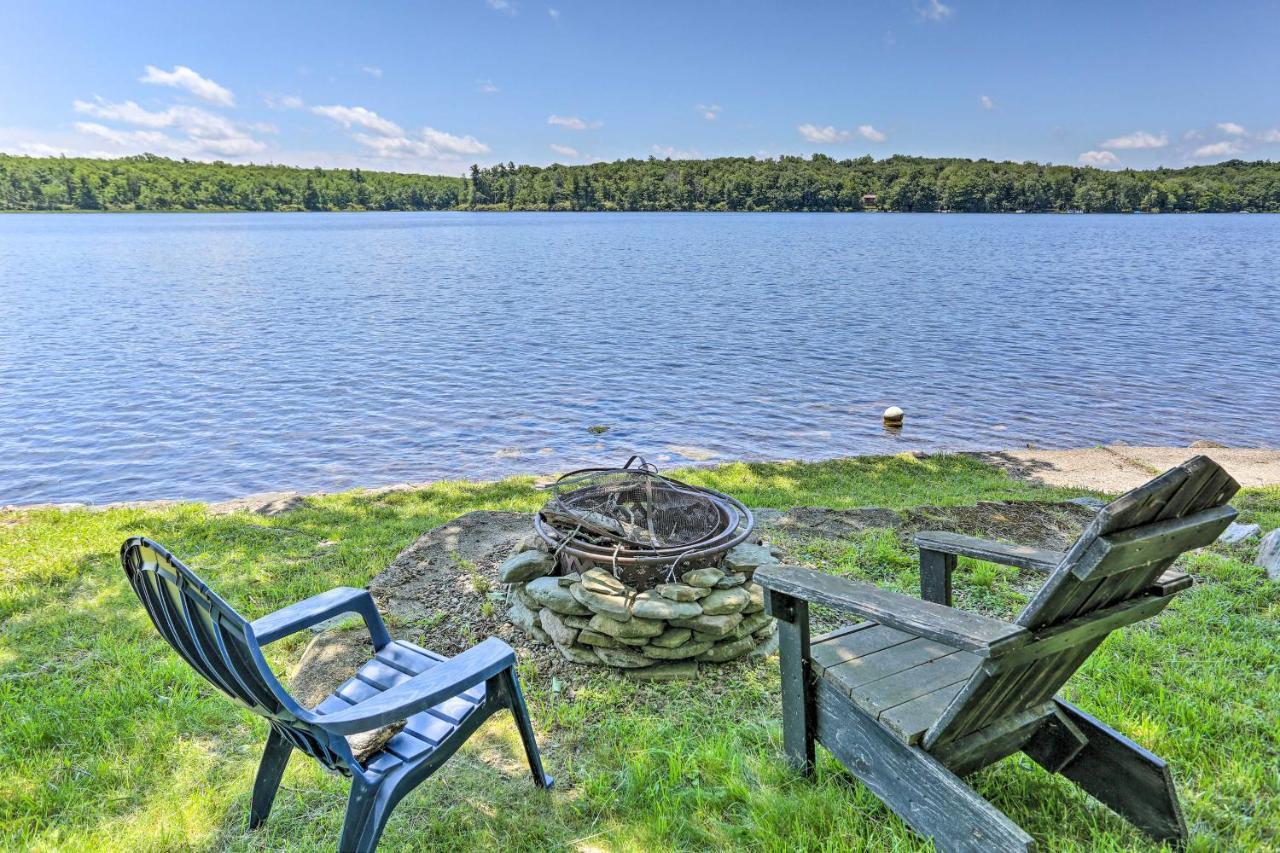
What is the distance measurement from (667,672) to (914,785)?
1.87 metres

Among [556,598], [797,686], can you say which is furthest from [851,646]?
[556,598]

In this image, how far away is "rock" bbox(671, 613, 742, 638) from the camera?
398 cm

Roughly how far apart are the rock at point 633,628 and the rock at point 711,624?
0.10m

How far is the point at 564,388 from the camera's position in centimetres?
1606

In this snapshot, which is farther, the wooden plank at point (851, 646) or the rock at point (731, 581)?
the rock at point (731, 581)

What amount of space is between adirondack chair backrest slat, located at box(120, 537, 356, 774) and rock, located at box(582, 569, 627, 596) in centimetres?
181

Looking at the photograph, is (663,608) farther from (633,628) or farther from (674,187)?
(674,187)

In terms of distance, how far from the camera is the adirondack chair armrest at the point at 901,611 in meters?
1.97

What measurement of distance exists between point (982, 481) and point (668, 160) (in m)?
154

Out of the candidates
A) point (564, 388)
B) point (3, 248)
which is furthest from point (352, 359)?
point (3, 248)

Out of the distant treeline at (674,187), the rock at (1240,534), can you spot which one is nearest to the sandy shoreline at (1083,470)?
the rock at (1240,534)

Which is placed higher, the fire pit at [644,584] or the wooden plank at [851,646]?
the wooden plank at [851,646]

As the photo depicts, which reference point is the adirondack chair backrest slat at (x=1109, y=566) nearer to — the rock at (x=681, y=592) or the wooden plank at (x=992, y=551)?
the wooden plank at (x=992, y=551)

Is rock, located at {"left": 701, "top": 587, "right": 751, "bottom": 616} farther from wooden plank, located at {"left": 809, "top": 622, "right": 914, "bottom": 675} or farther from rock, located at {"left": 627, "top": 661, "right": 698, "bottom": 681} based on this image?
wooden plank, located at {"left": 809, "top": 622, "right": 914, "bottom": 675}
